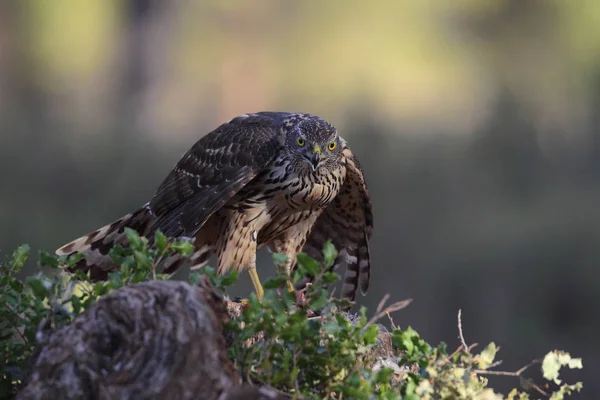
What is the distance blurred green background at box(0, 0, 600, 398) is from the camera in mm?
12992

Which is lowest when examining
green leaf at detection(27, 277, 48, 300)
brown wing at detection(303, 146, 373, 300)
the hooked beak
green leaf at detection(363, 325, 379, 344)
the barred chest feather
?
brown wing at detection(303, 146, 373, 300)

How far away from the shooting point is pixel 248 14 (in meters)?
27.7

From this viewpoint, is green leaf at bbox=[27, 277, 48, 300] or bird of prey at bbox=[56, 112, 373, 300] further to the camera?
bird of prey at bbox=[56, 112, 373, 300]

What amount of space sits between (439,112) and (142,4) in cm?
976

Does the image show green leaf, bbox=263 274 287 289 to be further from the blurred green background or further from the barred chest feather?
the blurred green background

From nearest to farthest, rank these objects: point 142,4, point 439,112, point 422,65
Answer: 1. point 439,112
2. point 422,65
3. point 142,4

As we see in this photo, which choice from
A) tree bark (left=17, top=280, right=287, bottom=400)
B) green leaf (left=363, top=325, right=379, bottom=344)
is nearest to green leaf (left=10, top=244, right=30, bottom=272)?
tree bark (left=17, top=280, right=287, bottom=400)

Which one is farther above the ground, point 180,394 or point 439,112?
point 180,394

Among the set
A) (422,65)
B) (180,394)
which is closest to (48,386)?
(180,394)

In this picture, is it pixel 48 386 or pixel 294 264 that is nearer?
pixel 48 386

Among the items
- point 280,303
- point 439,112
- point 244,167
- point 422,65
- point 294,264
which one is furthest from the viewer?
point 422,65

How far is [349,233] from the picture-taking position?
6609 millimetres

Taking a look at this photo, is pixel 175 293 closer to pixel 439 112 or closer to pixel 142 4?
pixel 439 112

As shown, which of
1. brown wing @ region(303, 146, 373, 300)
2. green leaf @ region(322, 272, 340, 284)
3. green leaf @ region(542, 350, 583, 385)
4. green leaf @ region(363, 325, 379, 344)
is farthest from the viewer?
brown wing @ region(303, 146, 373, 300)
